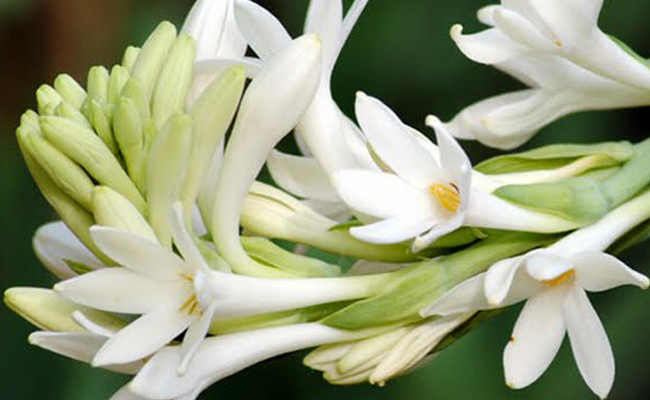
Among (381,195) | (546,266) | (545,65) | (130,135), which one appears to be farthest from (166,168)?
(545,65)

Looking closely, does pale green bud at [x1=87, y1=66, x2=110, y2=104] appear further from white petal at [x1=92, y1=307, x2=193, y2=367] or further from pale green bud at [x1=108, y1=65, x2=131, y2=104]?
white petal at [x1=92, y1=307, x2=193, y2=367]

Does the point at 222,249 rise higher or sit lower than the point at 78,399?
higher

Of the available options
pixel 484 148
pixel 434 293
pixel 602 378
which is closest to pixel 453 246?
pixel 434 293

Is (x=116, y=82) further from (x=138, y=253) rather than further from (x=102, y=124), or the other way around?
(x=138, y=253)

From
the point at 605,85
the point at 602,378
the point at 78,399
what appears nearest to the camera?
the point at 602,378

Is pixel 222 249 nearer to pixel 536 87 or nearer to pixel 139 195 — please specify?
pixel 139 195

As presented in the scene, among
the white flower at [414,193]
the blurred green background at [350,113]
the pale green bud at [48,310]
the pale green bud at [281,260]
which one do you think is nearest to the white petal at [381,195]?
the white flower at [414,193]
